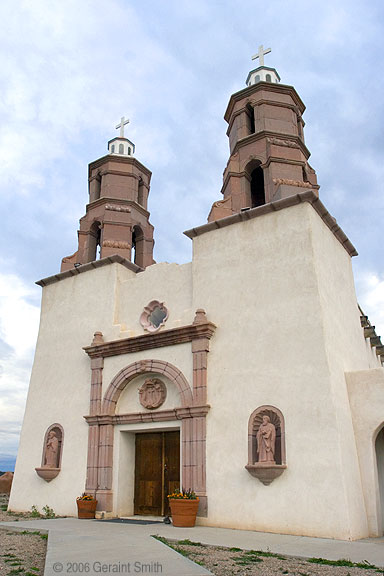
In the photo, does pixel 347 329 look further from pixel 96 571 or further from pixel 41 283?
pixel 41 283

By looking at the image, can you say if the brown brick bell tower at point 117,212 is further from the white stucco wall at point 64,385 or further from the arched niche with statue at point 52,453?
the arched niche with statue at point 52,453

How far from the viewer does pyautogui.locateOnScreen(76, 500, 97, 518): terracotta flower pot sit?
13234mm

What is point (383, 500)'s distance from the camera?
11.9 m

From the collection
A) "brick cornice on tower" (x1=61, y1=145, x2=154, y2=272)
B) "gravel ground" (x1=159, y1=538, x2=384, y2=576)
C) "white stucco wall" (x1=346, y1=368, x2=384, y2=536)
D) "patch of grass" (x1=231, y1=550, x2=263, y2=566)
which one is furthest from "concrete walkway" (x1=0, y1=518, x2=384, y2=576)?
"brick cornice on tower" (x1=61, y1=145, x2=154, y2=272)

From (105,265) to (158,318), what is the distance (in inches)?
115

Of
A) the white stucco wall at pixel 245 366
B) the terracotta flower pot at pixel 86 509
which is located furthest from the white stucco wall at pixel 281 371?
the terracotta flower pot at pixel 86 509

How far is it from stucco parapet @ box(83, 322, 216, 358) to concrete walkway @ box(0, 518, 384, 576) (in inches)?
179

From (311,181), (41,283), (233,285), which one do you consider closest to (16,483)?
(41,283)

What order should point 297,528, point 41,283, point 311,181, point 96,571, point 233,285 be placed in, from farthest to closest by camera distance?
point 41,283 < point 311,181 < point 233,285 < point 297,528 < point 96,571

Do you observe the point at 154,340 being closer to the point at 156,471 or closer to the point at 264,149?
the point at 156,471

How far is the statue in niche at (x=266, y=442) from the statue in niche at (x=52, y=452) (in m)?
6.85

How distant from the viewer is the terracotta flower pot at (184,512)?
1134cm

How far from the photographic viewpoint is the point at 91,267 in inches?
669

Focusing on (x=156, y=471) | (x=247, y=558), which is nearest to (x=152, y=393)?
(x=156, y=471)
